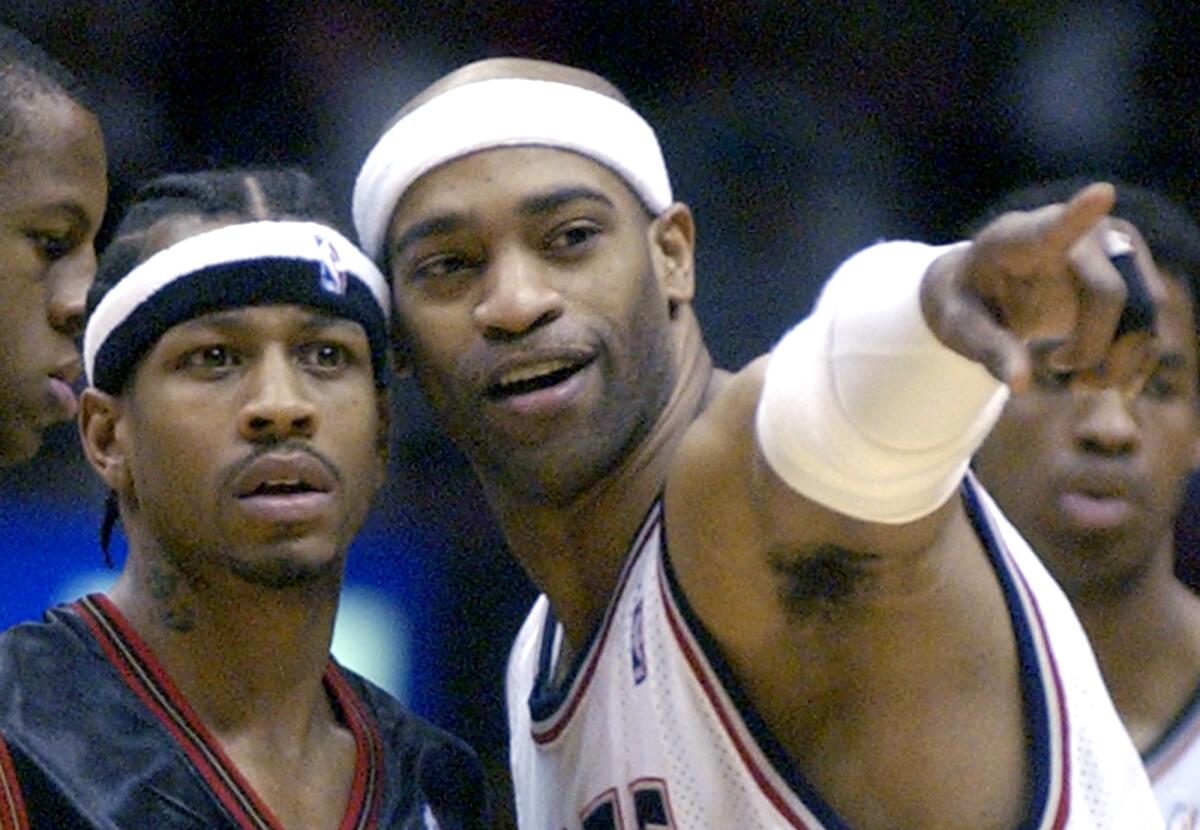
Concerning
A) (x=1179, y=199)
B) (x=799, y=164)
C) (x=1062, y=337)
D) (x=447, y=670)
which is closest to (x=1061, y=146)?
(x=1179, y=199)

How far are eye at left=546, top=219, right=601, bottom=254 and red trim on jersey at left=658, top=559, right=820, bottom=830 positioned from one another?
1.64 ft

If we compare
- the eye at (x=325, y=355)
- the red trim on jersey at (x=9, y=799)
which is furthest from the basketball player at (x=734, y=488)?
the red trim on jersey at (x=9, y=799)

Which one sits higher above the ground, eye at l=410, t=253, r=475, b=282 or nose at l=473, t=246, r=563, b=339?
eye at l=410, t=253, r=475, b=282

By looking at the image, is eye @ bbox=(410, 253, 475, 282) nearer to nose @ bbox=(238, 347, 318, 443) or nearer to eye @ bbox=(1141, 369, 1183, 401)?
nose @ bbox=(238, 347, 318, 443)

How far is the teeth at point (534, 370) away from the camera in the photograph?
251 cm

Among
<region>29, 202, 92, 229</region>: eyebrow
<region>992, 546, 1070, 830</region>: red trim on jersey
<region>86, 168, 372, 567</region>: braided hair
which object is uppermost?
<region>29, 202, 92, 229</region>: eyebrow

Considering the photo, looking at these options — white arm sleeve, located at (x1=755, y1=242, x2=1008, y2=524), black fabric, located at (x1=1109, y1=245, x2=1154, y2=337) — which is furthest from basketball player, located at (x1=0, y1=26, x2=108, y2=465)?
black fabric, located at (x1=1109, y1=245, x2=1154, y2=337)

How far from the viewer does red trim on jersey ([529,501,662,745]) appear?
2461mm

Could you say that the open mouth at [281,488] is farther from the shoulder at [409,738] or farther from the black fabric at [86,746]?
the shoulder at [409,738]

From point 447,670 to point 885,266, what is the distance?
265 centimetres

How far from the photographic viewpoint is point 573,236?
260 cm

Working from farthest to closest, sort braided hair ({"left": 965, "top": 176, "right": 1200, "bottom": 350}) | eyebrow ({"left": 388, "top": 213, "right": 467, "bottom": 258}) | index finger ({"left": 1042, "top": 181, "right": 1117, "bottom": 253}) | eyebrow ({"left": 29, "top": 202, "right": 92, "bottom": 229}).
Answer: braided hair ({"left": 965, "top": 176, "right": 1200, "bottom": 350}) < eyebrow ({"left": 29, "top": 202, "right": 92, "bottom": 229}) < eyebrow ({"left": 388, "top": 213, "right": 467, "bottom": 258}) < index finger ({"left": 1042, "top": 181, "right": 1117, "bottom": 253})

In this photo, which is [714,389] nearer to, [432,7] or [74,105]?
[74,105]

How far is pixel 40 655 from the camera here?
240cm
